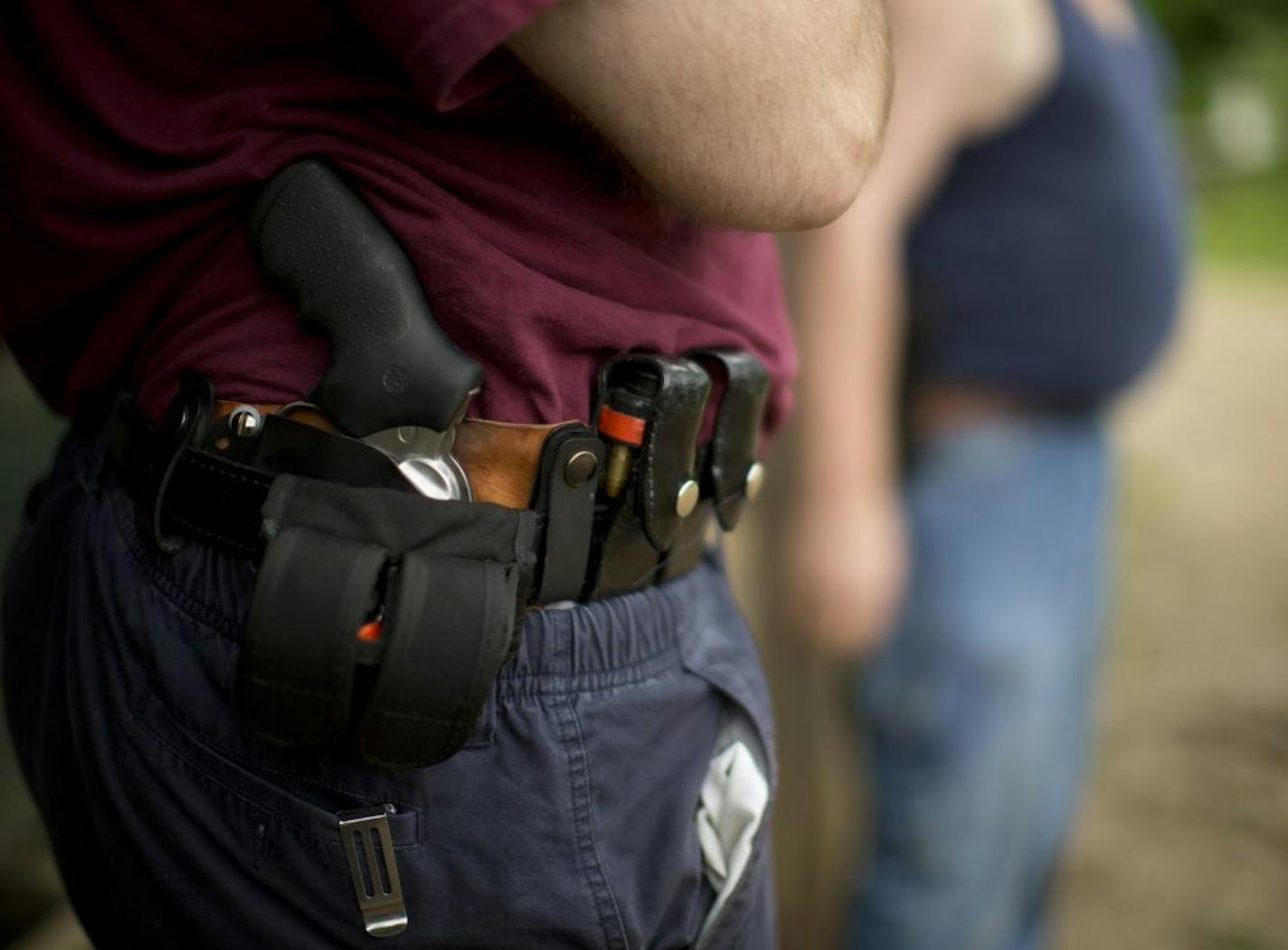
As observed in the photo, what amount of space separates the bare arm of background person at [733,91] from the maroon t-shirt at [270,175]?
73 mm

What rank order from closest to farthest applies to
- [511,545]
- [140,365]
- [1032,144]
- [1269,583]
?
[511,545] → [140,365] → [1032,144] → [1269,583]

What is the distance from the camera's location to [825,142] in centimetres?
103

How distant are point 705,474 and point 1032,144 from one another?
4.96 ft

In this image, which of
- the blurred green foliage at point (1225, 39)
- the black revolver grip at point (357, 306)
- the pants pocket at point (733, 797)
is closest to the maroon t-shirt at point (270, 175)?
the black revolver grip at point (357, 306)

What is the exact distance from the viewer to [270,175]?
105 cm

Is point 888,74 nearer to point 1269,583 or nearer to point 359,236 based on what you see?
point 359,236

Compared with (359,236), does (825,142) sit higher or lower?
higher

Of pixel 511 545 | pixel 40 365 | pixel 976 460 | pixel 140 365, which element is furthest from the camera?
pixel 976 460

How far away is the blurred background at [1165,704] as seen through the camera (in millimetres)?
2662

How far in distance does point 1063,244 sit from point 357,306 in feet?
5.80

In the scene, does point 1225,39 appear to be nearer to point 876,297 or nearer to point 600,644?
point 876,297

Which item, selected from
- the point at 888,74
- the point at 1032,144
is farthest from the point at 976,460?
the point at 888,74

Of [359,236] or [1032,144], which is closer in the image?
[359,236]

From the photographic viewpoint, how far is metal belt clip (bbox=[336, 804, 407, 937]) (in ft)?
3.36
